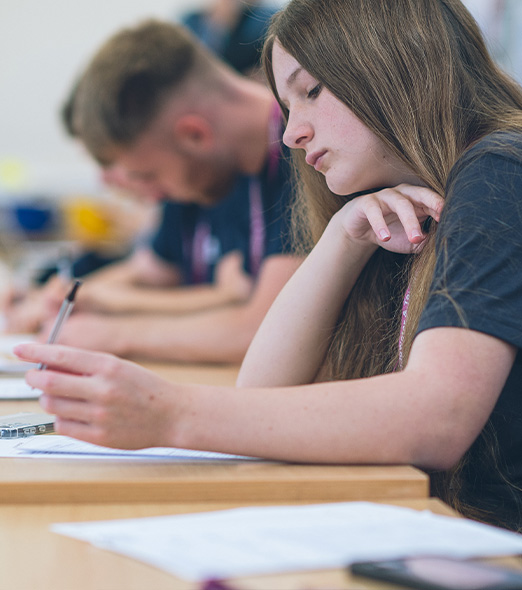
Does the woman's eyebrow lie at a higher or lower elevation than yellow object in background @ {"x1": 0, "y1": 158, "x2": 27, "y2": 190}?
higher

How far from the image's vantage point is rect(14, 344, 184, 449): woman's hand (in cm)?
66

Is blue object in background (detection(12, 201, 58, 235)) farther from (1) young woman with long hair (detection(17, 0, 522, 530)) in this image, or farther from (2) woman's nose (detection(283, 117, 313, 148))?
(2) woman's nose (detection(283, 117, 313, 148))

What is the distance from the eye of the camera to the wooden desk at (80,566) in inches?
18.0

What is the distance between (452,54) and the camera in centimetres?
89

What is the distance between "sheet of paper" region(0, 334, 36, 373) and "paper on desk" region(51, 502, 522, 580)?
2.22 ft

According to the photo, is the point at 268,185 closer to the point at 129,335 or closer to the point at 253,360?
the point at 129,335

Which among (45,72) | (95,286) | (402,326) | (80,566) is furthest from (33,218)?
(80,566)

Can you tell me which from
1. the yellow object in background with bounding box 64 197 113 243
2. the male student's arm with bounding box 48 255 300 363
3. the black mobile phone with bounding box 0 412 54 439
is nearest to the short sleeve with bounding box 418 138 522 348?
the black mobile phone with bounding box 0 412 54 439

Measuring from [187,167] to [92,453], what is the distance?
119 cm

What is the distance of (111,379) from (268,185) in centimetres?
120

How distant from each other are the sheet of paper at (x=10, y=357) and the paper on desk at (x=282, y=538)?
2.22 feet

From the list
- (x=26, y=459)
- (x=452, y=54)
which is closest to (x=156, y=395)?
(x=26, y=459)

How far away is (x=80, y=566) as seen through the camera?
1.61 feet

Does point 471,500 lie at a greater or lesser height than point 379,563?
lesser
